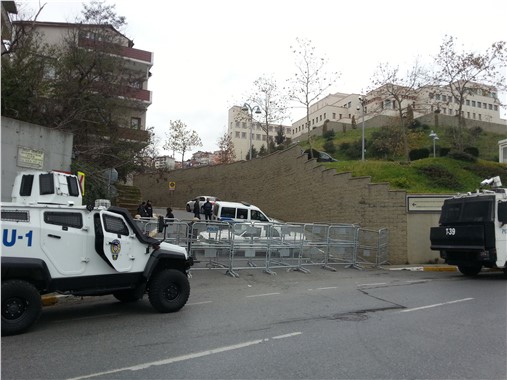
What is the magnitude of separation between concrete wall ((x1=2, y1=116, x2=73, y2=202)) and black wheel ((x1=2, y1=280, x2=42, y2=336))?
272 inches

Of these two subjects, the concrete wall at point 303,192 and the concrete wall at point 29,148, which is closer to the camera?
the concrete wall at point 29,148

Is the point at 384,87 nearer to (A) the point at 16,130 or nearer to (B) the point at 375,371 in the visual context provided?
(A) the point at 16,130

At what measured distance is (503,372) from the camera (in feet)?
16.7

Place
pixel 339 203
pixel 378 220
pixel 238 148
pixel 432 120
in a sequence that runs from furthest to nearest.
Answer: pixel 238 148, pixel 432 120, pixel 339 203, pixel 378 220

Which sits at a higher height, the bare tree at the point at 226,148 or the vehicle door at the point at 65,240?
the bare tree at the point at 226,148

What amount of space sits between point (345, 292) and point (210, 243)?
4666mm

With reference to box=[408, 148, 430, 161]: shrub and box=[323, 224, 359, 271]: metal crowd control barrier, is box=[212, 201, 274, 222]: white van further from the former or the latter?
box=[408, 148, 430, 161]: shrub

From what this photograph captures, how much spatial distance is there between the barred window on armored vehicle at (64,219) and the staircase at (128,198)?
18475 millimetres

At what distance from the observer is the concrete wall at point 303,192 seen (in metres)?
19.5

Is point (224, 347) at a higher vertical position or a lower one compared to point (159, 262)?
lower

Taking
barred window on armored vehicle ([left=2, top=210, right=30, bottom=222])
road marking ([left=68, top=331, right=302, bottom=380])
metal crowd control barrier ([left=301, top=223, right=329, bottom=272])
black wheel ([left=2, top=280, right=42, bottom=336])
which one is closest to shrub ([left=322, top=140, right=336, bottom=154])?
metal crowd control barrier ([left=301, top=223, right=329, bottom=272])

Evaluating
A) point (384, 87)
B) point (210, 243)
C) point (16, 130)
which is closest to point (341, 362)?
point (210, 243)

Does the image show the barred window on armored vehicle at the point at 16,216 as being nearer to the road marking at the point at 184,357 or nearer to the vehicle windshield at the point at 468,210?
the road marking at the point at 184,357

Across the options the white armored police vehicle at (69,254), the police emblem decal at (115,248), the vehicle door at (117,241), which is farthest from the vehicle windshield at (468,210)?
the police emblem decal at (115,248)
